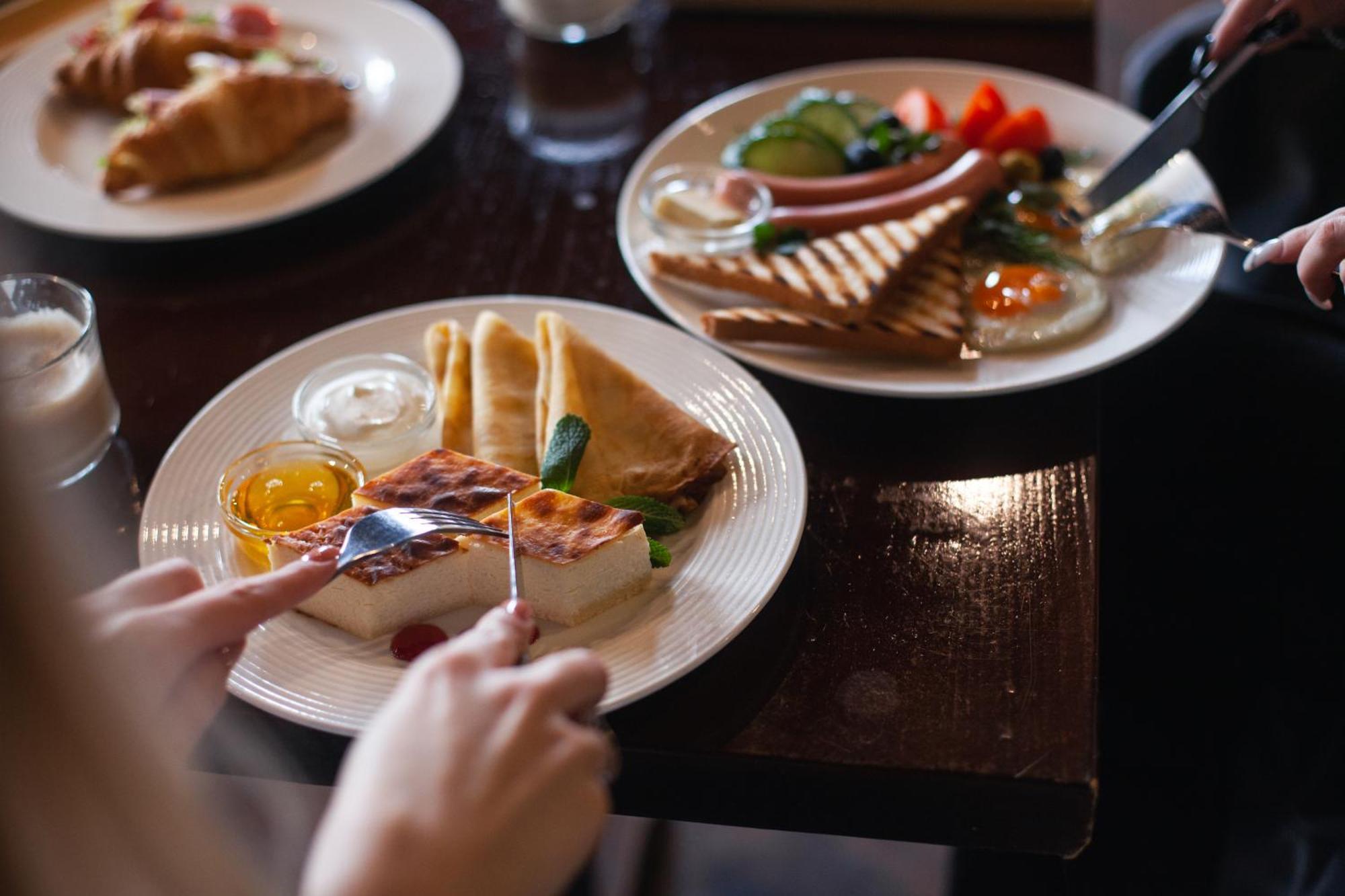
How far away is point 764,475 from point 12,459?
1.06 m

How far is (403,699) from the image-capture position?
87cm

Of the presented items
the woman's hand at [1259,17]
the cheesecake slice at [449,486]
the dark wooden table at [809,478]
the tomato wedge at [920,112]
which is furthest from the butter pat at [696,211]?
the woman's hand at [1259,17]

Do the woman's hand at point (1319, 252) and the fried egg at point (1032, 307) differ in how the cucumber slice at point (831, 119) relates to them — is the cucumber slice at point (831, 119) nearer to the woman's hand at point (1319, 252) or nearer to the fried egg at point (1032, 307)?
the fried egg at point (1032, 307)

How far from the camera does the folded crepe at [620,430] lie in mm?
1534

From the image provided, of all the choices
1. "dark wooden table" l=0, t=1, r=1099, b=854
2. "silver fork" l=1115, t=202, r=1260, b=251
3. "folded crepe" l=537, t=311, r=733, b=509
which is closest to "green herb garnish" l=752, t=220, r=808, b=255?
"dark wooden table" l=0, t=1, r=1099, b=854

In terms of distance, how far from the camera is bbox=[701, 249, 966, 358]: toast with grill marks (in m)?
1.79

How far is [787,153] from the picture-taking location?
2.27m

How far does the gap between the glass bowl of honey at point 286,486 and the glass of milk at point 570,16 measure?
4.82 ft

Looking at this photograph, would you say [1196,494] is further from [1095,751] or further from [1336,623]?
[1095,751]

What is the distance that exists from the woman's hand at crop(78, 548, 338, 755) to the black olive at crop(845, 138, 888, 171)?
1458mm

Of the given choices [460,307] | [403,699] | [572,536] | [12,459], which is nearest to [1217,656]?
[572,536]

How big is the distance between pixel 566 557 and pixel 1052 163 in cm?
144

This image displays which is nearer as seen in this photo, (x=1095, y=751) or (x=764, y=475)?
(x=1095, y=751)

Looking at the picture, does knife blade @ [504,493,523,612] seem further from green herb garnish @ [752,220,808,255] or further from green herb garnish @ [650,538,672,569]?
green herb garnish @ [752,220,808,255]
